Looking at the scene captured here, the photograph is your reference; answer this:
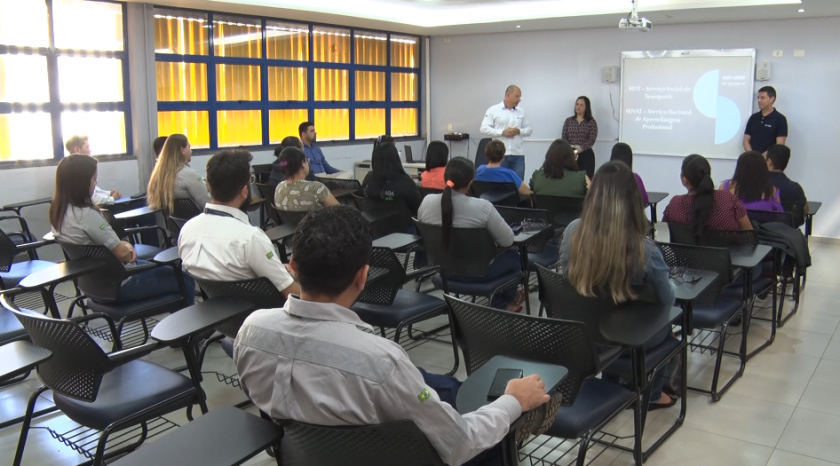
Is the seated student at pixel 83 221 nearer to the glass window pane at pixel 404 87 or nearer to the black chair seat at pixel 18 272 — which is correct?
the black chair seat at pixel 18 272

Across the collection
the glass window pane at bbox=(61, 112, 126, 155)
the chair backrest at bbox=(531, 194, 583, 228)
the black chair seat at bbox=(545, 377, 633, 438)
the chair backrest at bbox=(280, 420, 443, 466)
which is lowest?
the black chair seat at bbox=(545, 377, 633, 438)

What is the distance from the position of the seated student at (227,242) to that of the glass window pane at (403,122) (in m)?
7.34

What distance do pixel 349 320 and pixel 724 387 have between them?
2701 millimetres

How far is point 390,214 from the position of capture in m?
5.01

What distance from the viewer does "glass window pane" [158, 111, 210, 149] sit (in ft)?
24.4

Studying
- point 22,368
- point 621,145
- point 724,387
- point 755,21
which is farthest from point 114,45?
point 755,21

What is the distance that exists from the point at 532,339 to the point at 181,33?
6490mm

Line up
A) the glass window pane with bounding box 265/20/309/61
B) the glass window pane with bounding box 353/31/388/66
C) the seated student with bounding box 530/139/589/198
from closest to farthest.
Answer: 1. the seated student with bounding box 530/139/589/198
2. the glass window pane with bounding box 265/20/309/61
3. the glass window pane with bounding box 353/31/388/66

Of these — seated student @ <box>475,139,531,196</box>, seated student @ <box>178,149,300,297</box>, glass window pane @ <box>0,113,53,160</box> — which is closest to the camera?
seated student @ <box>178,149,300,297</box>

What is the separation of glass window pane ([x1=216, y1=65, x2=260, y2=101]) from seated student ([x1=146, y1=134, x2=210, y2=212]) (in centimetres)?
298

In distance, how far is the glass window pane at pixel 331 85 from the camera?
902 cm

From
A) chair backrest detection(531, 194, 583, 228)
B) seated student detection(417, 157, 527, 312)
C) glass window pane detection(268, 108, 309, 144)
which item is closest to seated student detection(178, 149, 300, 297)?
seated student detection(417, 157, 527, 312)

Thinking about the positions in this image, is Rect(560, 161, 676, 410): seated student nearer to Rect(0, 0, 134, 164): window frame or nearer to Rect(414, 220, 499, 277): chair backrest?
Rect(414, 220, 499, 277): chair backrest

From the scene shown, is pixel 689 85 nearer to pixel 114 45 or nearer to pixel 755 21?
pixel 755 21
